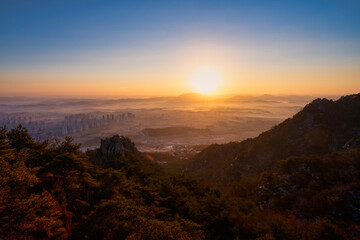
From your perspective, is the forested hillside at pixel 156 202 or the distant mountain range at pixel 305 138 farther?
the distant mountain range at pixel 305 138

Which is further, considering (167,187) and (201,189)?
(201,189)

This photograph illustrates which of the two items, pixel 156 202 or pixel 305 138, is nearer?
pixel 156 202

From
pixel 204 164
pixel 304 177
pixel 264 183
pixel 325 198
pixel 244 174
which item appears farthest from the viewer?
pixel 204 164

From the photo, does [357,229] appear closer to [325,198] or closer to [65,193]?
[325,198]

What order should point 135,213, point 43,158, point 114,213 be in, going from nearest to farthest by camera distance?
point 135,213 < point 114,213 < point 43,158

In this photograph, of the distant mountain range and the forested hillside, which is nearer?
the forested hillside

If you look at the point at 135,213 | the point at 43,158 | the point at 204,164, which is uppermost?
the point at 43,158

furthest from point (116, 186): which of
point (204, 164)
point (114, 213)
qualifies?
point (204, 164)

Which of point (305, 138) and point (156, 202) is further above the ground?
point (305, 138)
